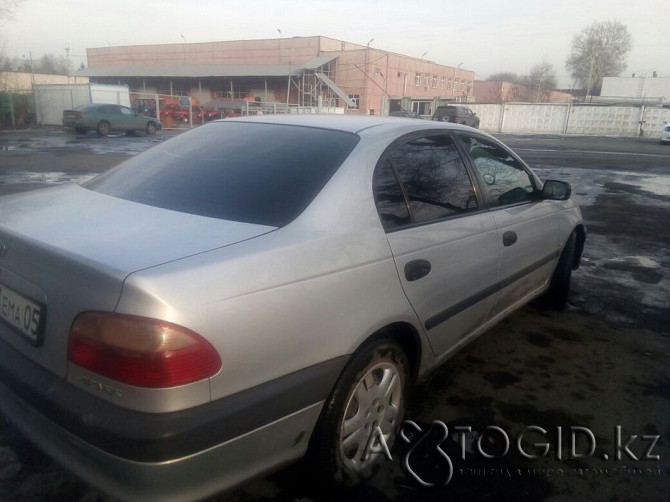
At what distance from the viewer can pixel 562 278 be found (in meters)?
4.22

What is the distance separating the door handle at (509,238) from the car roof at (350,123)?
732mm

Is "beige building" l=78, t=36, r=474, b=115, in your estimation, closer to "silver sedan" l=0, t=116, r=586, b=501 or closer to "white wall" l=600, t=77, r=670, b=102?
"white wall" l=600, t=77, r=670, b=102

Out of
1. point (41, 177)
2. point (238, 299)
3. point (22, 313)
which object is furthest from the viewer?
point (41, 177)

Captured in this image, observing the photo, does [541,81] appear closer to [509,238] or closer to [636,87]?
[636,87]

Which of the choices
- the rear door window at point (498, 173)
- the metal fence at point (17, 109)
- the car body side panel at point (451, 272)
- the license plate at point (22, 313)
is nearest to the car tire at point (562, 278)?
the rear door window at point (498, 173)

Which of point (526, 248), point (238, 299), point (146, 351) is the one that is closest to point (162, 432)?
point (146, 351)

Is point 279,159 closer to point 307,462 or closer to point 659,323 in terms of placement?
point 307,462

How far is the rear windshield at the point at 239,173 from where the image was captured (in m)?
2.11

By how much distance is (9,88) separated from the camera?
27.9 m

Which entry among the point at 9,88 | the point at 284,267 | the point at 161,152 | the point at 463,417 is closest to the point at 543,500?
the point at 463,417

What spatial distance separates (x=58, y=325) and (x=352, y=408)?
1168mm

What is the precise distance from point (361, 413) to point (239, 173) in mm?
1221

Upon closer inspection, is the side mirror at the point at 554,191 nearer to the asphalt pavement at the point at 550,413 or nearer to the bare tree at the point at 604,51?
the asphalt pavement at the point at 550,413

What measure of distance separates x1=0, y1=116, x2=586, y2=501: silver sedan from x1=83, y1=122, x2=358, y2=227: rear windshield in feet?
0.04
